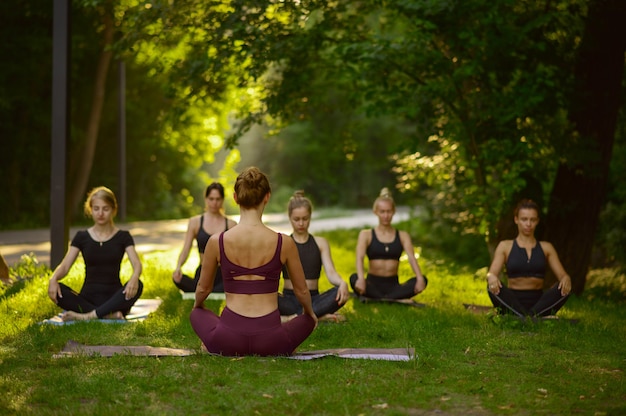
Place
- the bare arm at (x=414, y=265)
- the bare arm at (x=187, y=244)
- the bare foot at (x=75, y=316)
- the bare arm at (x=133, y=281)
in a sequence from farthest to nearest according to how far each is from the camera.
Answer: the bare arm at (x=414, y=265) → the bare arm at (x=187, y=244) → the bare arm at (x=133, y=281) → the bare foot at (x=75, y=316)

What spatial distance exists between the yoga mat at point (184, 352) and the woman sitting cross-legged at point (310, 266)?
1443 mm

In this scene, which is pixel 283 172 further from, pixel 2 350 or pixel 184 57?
pixel 2 350

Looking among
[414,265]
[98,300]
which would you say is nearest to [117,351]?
[98,300]

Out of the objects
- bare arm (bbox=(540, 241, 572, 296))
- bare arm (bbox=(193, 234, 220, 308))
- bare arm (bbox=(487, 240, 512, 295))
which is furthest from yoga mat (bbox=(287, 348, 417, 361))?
bare arm (bbox=(540, 241, 572, 296))

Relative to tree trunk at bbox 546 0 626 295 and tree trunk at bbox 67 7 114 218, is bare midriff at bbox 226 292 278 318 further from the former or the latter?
tree trunk at bbox 67 7 114 218

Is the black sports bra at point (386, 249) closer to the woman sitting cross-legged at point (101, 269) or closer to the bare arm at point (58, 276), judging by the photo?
the woman sitting cross-legged at point (101, 269)

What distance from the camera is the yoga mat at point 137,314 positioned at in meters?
9.01

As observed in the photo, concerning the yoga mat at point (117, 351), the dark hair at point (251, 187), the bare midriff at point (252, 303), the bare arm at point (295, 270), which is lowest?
the yoga mat at point (117, 351)

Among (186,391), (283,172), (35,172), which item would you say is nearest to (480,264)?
(186,391)

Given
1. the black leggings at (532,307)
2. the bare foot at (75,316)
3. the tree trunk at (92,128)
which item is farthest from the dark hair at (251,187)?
the tree trunk at (92,128)

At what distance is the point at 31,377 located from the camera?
636cm

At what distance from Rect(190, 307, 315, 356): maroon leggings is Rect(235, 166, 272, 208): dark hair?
984mm

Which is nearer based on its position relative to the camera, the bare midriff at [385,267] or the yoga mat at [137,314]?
the yoga mat at [137,314]

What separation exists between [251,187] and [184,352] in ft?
→ 5.53
